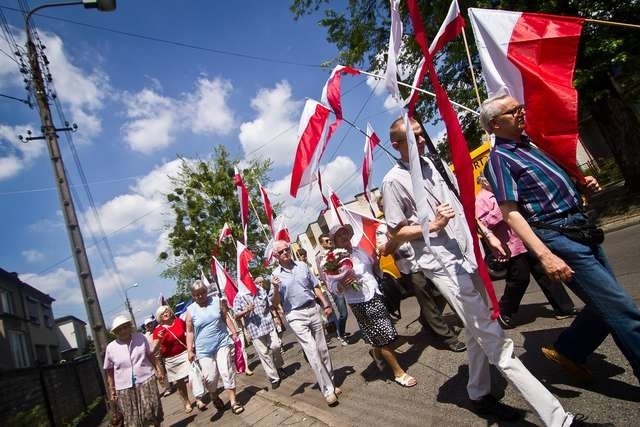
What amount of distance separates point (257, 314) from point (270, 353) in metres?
0.73

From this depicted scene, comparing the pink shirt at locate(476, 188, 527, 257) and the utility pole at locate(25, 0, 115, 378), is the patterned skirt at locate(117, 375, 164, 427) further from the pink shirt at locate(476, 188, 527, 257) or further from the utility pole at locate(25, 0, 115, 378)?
the pink shirt at locate(476, 188, 527, 257)

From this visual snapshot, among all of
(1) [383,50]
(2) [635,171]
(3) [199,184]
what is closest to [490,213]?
(2) [635,171]

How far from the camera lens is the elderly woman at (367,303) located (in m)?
4.49

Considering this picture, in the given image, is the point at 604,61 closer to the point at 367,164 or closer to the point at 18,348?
the point at 367,164

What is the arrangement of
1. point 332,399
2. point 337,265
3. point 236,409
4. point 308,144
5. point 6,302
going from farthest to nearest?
point 6,302 < point 236,409 < point 308,144 < point 337,265 < point 332,399

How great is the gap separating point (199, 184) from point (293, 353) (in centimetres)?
1387

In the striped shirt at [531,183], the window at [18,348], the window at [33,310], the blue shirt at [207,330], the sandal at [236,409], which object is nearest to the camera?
the striped shirt at [531,183]

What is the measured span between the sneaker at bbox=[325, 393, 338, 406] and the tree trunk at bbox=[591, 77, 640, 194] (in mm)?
10265

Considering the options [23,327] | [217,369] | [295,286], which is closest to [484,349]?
[295,286]

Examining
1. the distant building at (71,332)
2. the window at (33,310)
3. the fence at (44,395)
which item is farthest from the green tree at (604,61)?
the distant building at (71,332)

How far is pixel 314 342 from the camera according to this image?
4867 mm

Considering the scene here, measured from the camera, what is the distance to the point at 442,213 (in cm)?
283

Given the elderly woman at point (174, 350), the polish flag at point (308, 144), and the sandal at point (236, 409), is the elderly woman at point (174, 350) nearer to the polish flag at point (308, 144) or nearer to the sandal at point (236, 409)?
the sandal at point (236, 409)

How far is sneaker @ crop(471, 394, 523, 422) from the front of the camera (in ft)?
9.38
